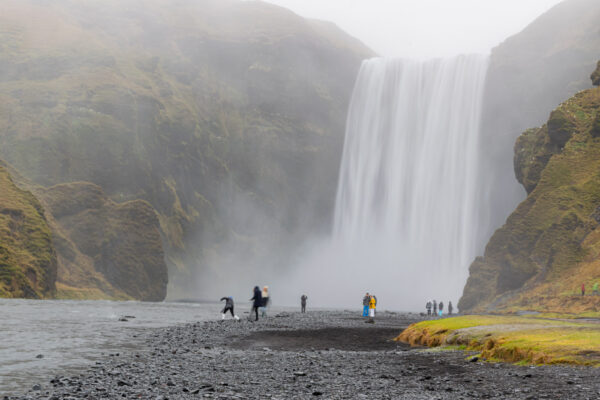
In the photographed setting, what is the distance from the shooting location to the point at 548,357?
1434 centimetres

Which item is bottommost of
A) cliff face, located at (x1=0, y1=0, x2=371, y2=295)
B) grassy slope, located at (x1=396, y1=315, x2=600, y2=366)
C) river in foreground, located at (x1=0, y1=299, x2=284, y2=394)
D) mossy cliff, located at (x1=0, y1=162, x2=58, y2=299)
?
river in foreground, located at (x1=0, y1=299, x2=284, y2=394)

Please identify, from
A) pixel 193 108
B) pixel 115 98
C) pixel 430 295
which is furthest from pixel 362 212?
pixel 115 98

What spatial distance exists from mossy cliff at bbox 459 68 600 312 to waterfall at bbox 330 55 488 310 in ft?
86.8

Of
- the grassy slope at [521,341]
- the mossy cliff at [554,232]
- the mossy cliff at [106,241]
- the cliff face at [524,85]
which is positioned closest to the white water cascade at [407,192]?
the cliff face at [524,85]

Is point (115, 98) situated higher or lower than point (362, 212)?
higher

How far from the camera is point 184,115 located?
122750 millimetres

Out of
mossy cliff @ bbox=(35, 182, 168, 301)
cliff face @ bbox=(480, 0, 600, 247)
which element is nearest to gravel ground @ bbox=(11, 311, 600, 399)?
mossy cliff @ bbox=(35, 182, 168, 301)

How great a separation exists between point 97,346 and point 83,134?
302 feet

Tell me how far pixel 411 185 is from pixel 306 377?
95.7 m

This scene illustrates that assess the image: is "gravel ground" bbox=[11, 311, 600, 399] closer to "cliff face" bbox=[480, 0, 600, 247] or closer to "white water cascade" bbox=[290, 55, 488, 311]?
"white water cascade" bbox=[290, 55, 488, 311]

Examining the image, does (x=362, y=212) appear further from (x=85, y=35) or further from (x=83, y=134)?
(x=85, y=35)

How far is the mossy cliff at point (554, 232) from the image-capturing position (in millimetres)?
51094

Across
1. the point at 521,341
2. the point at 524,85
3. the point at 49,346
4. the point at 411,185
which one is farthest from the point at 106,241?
the point at 524,85

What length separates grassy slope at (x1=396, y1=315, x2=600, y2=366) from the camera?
14.2 m
